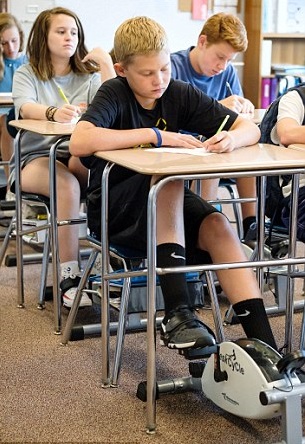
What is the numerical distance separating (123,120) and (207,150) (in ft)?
1.02

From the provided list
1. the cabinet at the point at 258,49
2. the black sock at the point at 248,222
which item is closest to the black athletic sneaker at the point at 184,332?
the black sock at the point at 248,222

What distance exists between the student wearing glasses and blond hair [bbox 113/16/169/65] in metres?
0.86

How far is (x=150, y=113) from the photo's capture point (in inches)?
93.6

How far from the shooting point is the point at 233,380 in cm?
193

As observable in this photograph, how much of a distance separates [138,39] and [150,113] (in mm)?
223

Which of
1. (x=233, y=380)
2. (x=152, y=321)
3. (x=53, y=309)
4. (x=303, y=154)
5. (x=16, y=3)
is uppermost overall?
(x=16, y=3)

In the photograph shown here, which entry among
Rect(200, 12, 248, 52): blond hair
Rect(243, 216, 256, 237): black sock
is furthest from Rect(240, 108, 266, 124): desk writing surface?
Rect(243, 216, 256, 237): black sock

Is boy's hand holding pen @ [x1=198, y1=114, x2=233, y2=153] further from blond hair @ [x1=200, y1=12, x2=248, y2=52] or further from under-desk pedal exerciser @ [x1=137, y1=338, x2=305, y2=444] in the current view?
blond hair @ [x1=200, y1=12, x2=248, y2=52]

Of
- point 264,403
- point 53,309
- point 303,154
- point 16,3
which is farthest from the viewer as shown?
point 16,3

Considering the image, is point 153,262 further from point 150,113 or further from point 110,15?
point 110,15

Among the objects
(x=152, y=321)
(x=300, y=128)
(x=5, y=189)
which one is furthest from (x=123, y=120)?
(x=5, y=189)

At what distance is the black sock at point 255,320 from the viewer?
2029mm

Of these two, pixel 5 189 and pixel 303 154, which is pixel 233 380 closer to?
pixel 303 154

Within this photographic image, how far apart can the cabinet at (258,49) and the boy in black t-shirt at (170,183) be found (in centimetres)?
356
